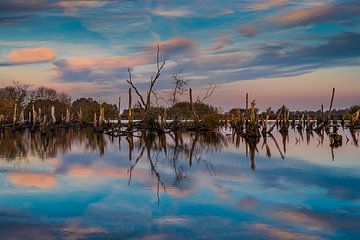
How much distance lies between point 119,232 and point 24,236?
1.30m

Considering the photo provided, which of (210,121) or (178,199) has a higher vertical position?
(210,121)

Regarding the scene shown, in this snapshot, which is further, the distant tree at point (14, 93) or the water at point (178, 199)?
the distant tree at point (14, 93)

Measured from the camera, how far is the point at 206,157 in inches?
682

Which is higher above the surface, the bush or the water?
the bush

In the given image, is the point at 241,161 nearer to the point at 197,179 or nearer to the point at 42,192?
the point at 197,179

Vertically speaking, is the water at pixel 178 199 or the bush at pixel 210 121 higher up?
the bush at pixel 210 121

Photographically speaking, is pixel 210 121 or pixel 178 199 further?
pixel 210 121

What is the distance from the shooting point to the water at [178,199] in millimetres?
6441

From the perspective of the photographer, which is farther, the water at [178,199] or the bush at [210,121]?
the bush at [210,121]

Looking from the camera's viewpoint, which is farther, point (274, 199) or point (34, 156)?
point (34, 156)

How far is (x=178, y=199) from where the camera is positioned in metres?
8.74

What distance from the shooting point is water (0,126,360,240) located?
6.44m

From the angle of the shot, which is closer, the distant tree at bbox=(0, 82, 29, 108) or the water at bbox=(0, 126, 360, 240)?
the water at bbox=(0, 126, 360, 240)

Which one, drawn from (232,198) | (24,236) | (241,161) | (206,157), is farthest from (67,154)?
(24,236)
